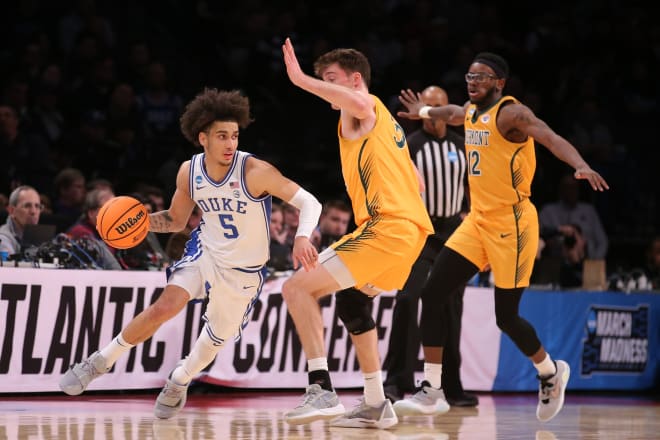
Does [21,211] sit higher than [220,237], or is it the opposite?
[21,211]

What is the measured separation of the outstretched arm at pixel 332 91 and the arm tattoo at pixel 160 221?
3.87ft

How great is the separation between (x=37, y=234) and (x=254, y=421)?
2.43 metres

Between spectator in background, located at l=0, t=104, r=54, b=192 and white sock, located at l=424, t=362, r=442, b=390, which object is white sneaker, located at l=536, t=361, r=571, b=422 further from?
spectator in background, located at l=0, t=104, r=54, b=192

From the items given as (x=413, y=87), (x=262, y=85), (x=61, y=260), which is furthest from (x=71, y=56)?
(x=61, y=260)

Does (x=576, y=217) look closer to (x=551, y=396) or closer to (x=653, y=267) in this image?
(x=653, y=267)

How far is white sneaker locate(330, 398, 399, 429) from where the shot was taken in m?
6.08

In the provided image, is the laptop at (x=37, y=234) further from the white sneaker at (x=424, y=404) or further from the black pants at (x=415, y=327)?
the white sneaker at (x=424, y=404)

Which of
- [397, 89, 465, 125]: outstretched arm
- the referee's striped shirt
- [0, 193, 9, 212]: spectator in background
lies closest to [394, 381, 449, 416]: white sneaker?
the referee's striped shirt

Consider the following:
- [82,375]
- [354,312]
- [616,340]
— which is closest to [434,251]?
[354,312]

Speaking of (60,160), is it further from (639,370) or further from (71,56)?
(639,370)

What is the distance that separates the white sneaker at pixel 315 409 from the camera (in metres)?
5.75

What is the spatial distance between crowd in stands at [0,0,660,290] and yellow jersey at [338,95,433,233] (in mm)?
3865

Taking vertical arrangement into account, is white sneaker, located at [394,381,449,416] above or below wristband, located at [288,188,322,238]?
below

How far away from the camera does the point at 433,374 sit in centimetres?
705
